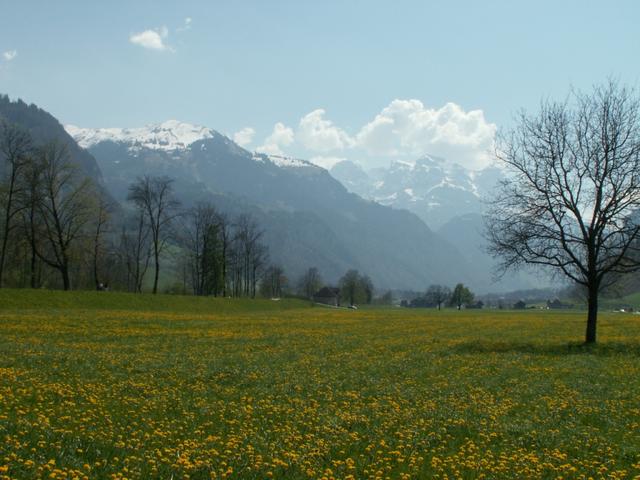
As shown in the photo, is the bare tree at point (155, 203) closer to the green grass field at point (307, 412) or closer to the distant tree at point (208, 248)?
the distant tree at point (208, 248)

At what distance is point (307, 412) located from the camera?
46.3 feet

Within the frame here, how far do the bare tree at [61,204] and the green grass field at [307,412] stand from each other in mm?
42918

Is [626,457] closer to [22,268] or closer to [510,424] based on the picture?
[510,424]

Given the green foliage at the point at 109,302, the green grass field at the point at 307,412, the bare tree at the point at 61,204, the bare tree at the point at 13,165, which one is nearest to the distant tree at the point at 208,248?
the green foliage at the point at 109,302

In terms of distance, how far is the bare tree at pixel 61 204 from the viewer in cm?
6688

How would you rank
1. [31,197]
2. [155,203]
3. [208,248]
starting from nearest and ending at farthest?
[31,197] → [155,203] → [208,248]

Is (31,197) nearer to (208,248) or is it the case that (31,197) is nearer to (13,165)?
(13,165)

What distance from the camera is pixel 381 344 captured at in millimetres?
34469

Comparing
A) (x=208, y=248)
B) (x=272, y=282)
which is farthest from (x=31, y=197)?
(x=272, y=282)

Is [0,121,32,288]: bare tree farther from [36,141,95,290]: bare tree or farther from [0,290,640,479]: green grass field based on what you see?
[0,290,640,479]: green grass field

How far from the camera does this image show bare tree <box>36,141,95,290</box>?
6688cm

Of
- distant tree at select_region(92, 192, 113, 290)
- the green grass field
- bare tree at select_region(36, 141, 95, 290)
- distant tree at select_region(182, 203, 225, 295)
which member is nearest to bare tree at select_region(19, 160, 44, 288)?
bare tree at select_region(36, 141, 95, 290)

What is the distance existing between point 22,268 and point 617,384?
9261 cm

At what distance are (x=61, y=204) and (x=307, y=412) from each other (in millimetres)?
65032
